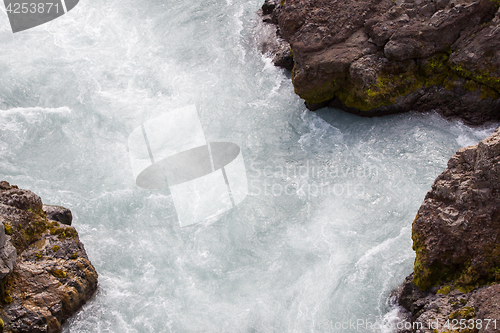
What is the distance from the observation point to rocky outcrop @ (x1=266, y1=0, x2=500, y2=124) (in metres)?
11.1

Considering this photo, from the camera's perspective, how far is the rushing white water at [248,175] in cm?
886

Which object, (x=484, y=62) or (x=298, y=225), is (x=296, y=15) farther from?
(x=298, y=225)

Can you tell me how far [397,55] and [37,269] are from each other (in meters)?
9.97

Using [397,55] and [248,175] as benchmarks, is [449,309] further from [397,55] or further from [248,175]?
[397,55]

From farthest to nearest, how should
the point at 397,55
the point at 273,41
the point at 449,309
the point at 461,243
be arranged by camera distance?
1. the point at 273,41
2. the point at 397,55
3. the point at 461,243
4. the point at 449,309

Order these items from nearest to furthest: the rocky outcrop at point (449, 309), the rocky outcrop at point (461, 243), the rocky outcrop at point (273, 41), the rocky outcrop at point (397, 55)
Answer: the rocky outcrop at point (449, 309) < the rocky outcrop at point (461, 243) < the rocky outcrop at point (397, 55) < the rocky outcrop at point (273, 41)

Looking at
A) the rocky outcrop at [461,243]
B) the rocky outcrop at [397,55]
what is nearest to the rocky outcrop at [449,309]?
the rocky outcrop at [461,243]

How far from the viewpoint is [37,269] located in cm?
823

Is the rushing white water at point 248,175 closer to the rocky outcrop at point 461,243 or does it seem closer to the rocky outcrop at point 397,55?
the rocky outcrop at point 397,55

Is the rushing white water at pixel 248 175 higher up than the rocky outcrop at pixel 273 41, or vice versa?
the rocky outcrop at pixel 273 41

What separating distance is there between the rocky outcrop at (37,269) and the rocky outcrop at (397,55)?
7340mm

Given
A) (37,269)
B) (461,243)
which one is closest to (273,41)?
(461,243)

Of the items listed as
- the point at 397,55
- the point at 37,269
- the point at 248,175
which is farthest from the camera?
the point at 397,55

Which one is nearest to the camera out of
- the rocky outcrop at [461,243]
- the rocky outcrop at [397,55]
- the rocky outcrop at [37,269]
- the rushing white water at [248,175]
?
the rocky outcrop at [461,243]
